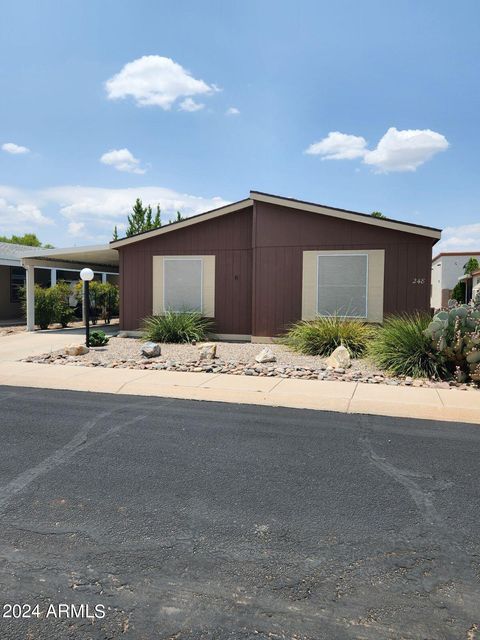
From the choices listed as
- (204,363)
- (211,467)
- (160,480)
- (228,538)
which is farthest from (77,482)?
(204,363)

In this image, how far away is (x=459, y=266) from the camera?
33875 mm

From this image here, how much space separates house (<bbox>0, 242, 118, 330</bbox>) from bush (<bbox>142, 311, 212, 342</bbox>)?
356 centimetres

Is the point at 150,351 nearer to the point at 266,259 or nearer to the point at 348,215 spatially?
the point at 266,259

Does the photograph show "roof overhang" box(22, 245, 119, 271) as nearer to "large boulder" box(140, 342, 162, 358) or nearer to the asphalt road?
"large boulder" box(140, 342, 162, 358)

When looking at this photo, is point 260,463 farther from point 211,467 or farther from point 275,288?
point 275,288

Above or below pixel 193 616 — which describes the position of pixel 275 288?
above

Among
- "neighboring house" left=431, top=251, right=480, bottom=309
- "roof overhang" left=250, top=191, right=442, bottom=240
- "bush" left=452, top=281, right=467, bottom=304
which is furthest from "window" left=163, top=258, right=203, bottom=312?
"neighboring house" left=431, top=251, right=480, bottom=309

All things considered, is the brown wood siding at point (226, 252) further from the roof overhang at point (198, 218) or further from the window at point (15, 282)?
the window at point (15, 282)

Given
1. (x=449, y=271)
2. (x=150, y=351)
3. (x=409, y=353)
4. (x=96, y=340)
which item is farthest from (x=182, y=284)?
(x=449, y=271)

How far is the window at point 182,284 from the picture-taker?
569 inches

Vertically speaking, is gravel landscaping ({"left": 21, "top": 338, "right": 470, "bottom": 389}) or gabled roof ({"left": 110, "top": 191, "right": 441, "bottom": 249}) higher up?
gabled roof ({"left": 110, "top": 191, "right": 441, "bottom": 249})

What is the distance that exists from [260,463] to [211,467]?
0.47 metres

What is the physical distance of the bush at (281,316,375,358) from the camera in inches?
431

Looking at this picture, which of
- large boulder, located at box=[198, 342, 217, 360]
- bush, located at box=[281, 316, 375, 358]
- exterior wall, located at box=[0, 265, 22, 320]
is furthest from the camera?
exterior wall, located at box=[0, 265, 22, 320]
